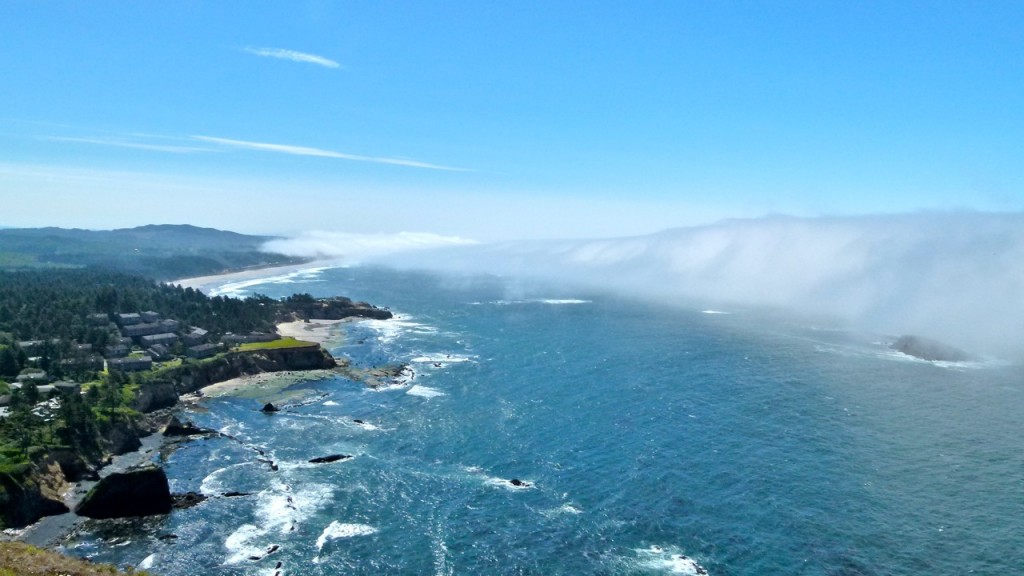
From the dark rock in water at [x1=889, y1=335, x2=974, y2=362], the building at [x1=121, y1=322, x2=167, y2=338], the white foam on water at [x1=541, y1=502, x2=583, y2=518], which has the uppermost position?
the dark rock in water at [x1=889, y1=335, x2=974, y2=362]

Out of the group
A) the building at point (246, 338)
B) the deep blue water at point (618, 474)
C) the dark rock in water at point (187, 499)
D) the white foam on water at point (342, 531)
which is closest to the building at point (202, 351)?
the building at point (246, 338)

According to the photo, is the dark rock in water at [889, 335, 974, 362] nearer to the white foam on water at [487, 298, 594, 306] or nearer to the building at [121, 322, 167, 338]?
the white foam on water at [487, 298, 594, 306]

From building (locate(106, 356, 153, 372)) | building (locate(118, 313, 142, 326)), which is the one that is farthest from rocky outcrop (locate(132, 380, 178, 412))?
building (locate(118, 313, 142, 326))

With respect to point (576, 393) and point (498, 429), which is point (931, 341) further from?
point (498, 429)

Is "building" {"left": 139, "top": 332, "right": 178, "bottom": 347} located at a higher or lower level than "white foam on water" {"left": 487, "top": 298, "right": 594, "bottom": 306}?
lower

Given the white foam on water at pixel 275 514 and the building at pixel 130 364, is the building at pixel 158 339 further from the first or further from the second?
the white foam on water at pixel 275 514

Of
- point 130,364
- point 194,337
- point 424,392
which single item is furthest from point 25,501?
point 194,337
